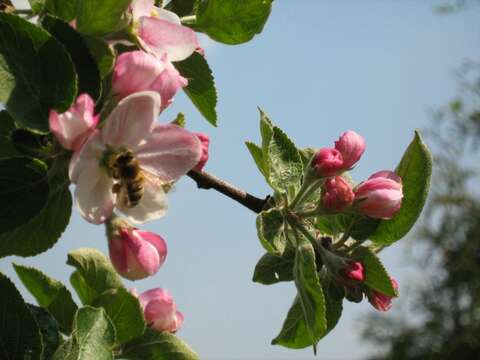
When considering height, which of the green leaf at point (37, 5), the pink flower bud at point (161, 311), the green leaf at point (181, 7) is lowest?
the pink flower bud at point (161, 311)

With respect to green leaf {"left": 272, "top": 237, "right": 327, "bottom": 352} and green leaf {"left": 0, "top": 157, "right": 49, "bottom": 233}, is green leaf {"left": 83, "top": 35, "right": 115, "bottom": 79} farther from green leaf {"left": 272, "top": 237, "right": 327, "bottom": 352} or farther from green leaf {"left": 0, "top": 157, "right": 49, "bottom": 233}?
green leaf {"left": 272, "top": 237, "right": 327, "bottom": 352}

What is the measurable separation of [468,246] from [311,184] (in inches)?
465

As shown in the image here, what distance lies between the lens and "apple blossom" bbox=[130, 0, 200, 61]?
2.17 ft

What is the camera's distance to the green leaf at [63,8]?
2.12ft

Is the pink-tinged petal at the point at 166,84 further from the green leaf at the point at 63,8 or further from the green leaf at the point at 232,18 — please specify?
the green leaf at the point at 232,18

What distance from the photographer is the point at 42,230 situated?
0.71 meters

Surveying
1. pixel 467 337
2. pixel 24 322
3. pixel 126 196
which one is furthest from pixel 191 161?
pixel 467 337

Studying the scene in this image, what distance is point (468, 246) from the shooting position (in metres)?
12.1

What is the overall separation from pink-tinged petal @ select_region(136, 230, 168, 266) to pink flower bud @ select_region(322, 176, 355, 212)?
0.76ft

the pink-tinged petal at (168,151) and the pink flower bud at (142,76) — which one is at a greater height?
the pink flower bud at (142,76)

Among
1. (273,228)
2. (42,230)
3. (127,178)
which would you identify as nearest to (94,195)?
(127,178)

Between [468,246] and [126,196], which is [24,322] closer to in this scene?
[126,196]

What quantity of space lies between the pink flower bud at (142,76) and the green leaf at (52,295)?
40 cm

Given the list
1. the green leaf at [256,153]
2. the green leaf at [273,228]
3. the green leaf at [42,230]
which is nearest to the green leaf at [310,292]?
the green leaf at [273,228]
